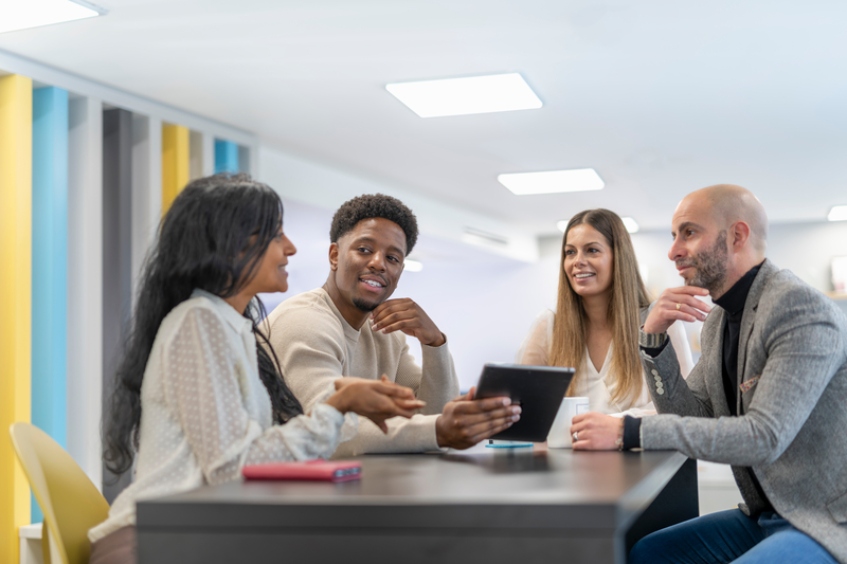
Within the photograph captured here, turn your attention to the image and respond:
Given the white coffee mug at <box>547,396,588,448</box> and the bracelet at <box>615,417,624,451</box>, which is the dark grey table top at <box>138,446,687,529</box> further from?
the white coffee mug at <box>547,396,588,448</box>

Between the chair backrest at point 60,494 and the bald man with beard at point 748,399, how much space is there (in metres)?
0.96

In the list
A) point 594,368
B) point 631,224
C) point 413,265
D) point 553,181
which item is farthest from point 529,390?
point 413,265

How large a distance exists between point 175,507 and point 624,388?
177 cm

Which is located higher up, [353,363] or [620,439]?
[353,363]

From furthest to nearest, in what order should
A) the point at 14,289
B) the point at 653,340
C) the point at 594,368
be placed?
the point at 14,289, the point at 594,368, the point at 653,340

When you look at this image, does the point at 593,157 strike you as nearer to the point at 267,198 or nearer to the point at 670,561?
the point at 670,561

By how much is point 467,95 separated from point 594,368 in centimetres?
212

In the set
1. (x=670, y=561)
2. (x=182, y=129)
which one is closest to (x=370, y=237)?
(x=670, y=561)

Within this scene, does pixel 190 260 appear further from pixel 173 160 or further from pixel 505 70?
pixel 173 160

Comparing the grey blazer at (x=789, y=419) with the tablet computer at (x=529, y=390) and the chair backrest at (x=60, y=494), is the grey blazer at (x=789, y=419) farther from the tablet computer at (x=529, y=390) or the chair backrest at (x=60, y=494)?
the chair backrest at (x=60, y=494)

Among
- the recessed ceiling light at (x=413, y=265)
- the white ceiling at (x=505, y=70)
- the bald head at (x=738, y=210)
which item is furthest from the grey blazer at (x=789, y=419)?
the recessed ceiling light at (x=413, y=265)

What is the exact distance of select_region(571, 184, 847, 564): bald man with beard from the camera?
5.86 feet

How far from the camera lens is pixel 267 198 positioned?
1742 millimetres

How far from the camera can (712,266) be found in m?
2.12
